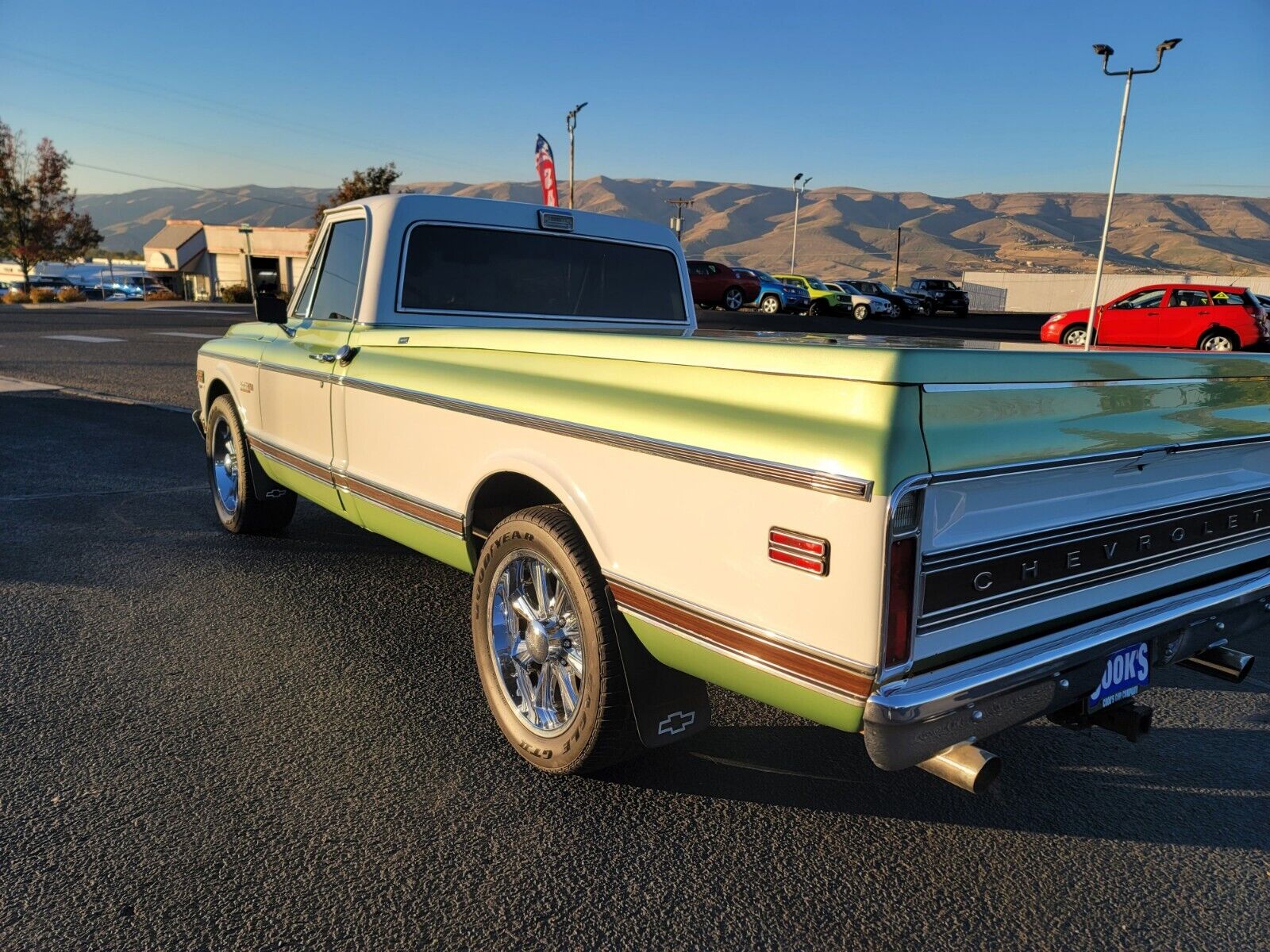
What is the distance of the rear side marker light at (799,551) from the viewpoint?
2002mm

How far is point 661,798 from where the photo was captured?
2916 millimetres

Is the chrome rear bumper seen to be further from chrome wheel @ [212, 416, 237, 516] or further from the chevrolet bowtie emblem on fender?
chrome wheel @ [212, 416, 237, 516]

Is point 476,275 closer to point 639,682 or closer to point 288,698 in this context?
point 288,698

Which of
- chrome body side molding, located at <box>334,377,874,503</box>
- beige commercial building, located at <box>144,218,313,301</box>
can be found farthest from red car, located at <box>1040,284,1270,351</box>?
beige commercial building, located at <box>144,218,313,301</box>

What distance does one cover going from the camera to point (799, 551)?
2.05 m

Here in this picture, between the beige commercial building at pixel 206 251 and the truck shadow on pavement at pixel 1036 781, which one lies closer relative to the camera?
the truck shadow on pavement at pixel 1036 781

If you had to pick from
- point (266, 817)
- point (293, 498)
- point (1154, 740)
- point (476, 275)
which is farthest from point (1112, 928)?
point (293, 498)

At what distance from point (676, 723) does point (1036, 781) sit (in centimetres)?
133

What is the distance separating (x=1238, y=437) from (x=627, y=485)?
1889 mm

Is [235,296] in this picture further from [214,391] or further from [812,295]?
[214,391]

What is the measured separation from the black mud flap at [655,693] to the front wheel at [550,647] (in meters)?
0.05

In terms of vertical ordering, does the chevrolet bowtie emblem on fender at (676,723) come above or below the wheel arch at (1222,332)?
above

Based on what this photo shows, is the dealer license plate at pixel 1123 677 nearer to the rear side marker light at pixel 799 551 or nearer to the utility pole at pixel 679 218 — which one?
the rear side marker light at pixel 799 551

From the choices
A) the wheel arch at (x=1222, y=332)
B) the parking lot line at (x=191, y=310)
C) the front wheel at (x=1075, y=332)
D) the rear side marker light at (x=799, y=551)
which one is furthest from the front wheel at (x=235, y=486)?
the parking lot line at (x=191, y=310)
